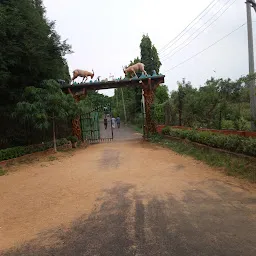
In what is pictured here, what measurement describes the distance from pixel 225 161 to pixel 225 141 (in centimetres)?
78

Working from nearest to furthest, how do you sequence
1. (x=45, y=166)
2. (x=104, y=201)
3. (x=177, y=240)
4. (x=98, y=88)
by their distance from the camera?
(x=177, y=240) < (x=104, y=201) < (x=45, y=166) < (x=98, y=88)

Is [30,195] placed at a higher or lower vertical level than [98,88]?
lower

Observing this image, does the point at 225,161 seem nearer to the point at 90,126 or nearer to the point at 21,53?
the point at 21,53

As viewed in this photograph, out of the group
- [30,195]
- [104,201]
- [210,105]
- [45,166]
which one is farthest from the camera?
[210,105]

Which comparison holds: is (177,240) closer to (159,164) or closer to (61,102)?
(159,164)

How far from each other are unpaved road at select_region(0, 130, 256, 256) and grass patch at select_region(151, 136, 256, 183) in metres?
0.35

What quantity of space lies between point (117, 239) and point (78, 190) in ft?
9.85

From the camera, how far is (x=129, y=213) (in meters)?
4.68

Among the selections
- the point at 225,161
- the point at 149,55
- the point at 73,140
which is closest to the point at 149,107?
the point at 73,140

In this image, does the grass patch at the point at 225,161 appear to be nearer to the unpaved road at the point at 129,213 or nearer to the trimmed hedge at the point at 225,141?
the trimmed hedge at the point at 225,141

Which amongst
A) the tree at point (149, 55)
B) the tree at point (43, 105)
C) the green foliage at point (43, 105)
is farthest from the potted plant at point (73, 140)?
the tree at point (149, 55)

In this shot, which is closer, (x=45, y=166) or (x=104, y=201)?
(x=104, y=201)

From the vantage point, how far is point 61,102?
1234 cm

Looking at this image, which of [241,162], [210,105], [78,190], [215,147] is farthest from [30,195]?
[210,105]
